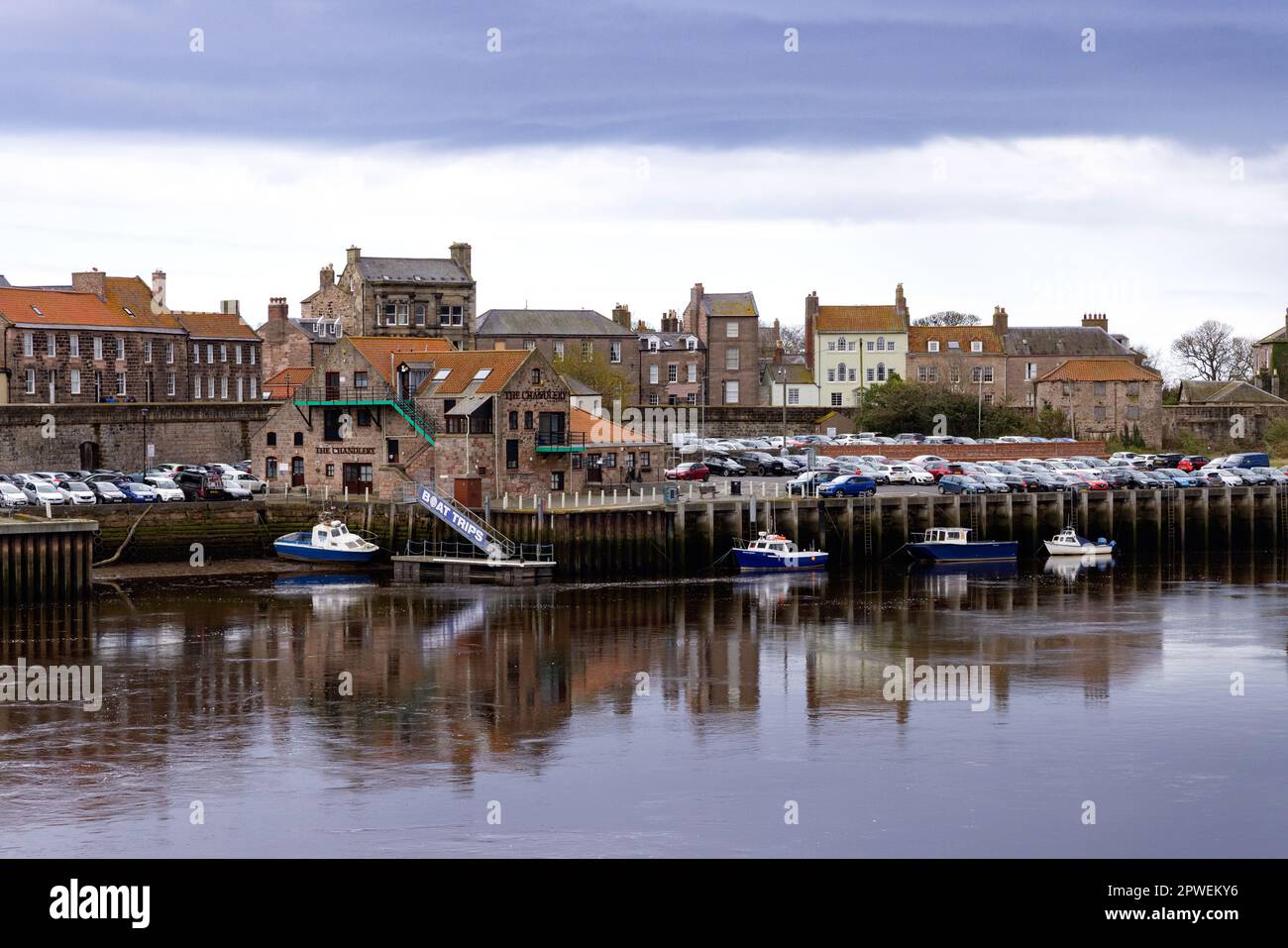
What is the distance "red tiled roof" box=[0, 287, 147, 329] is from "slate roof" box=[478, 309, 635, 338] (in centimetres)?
2554

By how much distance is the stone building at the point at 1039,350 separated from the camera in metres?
122

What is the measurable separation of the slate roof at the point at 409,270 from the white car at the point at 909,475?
31.8m

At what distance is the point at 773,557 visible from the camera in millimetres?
66938

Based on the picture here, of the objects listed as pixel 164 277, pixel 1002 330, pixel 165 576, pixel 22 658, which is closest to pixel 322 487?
pixel 165 576

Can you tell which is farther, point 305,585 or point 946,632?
point 305,585

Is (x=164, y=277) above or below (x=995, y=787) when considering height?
above

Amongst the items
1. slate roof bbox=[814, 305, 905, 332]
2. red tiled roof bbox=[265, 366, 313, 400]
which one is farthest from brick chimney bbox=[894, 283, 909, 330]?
red tiled roof bbox=[265, 366, 313, 400]

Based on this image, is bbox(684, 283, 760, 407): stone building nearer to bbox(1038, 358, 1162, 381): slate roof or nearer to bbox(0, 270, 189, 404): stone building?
bbox(1038, 358, 1162, 381): slate roof

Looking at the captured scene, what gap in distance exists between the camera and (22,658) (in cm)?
4647

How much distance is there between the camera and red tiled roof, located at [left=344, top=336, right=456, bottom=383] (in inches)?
2874

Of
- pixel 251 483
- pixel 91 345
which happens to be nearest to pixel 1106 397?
pixel 251 483
